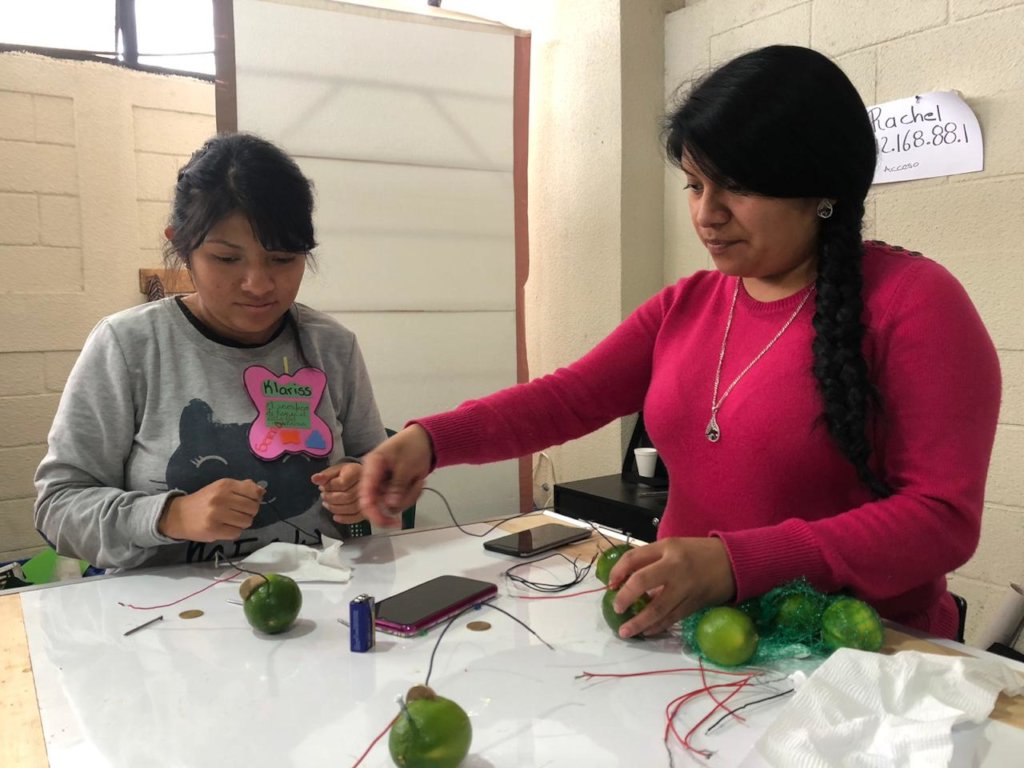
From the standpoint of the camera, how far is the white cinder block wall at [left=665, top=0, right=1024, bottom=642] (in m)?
1.71

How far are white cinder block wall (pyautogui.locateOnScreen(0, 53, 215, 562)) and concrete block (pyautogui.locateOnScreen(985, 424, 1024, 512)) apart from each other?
2.39 meters

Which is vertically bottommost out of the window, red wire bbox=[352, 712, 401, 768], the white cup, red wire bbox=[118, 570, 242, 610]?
the white cup

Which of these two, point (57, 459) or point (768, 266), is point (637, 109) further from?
point (57, 459)

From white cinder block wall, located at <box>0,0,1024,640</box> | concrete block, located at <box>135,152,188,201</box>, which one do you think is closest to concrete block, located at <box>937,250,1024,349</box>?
white cinder block wall, located at <box>0,0,1024,640</box>

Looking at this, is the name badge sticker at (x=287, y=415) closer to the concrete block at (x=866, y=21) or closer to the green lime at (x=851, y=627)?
the green lime at (x=851, y=627)

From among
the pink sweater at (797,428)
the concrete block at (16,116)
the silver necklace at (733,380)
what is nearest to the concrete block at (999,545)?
the pink sweater at (797,428)

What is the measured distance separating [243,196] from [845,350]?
3.12ft

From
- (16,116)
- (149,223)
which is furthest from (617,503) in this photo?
(16,116)

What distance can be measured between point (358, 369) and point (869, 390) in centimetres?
96

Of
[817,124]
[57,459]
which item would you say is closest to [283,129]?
[57,459]

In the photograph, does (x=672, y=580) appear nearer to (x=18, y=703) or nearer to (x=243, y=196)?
(x=18, y=703)

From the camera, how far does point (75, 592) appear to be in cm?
111

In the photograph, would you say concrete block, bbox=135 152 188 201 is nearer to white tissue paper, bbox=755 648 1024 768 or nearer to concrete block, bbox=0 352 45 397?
concrete block, bbox=0 352 45 397

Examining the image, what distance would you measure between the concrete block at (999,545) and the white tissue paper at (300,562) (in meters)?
1.37
